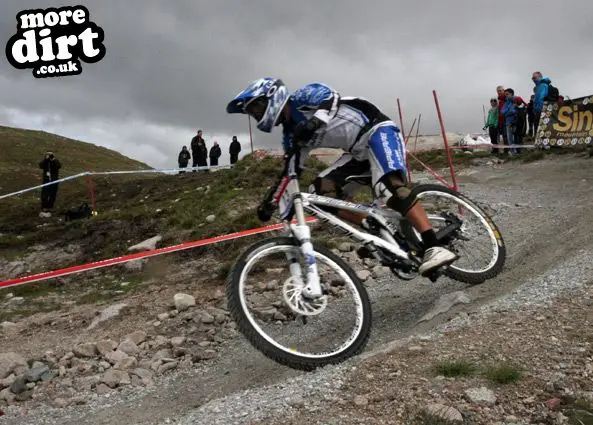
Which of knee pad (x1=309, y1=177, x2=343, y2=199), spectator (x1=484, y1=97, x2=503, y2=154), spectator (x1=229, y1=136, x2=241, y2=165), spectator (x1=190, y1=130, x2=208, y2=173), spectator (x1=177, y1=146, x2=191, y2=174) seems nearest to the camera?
knee pad (x1=309, y1=177, x2=343, y2=199)

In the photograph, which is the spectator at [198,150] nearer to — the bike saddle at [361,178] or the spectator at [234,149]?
the spectator at [234,149]

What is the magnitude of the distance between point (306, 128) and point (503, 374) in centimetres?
243

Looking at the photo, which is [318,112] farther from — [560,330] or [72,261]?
[72,261]

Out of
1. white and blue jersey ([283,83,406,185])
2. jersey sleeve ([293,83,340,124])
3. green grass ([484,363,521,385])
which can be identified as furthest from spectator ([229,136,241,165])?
green grass ([484,363,521,385])

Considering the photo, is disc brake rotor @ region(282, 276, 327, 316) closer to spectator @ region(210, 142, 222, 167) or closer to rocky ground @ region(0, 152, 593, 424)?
rocky ground @ region(0, 152, 593, 424)

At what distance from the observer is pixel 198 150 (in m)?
26.3

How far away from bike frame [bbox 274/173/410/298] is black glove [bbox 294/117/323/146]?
1.71 feet

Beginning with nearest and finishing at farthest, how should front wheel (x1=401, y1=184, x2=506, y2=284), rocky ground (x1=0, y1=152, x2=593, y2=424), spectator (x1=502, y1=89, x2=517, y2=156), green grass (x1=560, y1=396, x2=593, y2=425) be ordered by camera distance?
1. green grass (x1=560, y1=396, x2=593, y2=425)
2. rocky ground (x1=0, y1=152, x2=593, y2=424)
3. front wheel (x1=401, y1=184, x2=506, y2=284)
4. spectator (x1=502, y1=89, x2=517, y2=156)

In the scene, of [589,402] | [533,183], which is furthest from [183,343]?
[533,183]

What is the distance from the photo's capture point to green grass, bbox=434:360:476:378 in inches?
130

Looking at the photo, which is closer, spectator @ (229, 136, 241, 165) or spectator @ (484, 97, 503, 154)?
spectator @ (484, 97, 503, 154)

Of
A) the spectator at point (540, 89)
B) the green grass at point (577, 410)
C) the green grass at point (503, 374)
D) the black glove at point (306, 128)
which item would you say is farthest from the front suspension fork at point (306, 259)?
the spectator at point (540, 89)

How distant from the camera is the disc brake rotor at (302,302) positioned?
4.34m

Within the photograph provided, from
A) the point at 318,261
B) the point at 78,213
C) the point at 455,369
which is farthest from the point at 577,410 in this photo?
the point at 78,213
